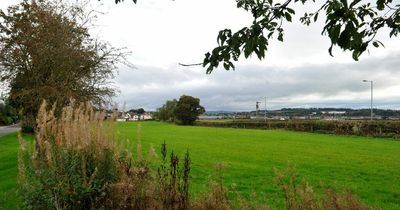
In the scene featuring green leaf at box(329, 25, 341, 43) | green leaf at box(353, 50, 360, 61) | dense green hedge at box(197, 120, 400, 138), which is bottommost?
dense green hedge at box(197, 120, 400, 138)

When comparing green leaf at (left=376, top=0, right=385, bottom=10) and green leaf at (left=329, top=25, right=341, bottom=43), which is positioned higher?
green leaf at (left=376, top=0, right=385, bottom=10)

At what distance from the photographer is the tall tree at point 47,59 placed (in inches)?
769

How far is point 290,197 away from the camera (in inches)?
259

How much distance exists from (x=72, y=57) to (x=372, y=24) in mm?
17081

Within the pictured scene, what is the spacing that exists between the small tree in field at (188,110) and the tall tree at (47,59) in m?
102

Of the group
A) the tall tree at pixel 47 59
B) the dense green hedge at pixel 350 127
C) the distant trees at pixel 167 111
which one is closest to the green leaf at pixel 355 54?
the tall tree at pixel 47 59

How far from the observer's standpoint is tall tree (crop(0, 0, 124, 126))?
19.5m

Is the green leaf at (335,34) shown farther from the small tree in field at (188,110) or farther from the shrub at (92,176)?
the small tree in field at (188,110)

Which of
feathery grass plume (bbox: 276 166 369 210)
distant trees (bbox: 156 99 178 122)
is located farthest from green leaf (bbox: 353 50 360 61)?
distant trees (bbox: 156 99 178 122)

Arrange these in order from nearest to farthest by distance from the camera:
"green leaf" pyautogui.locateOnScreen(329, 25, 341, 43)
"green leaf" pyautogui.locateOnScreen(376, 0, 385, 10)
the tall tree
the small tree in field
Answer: "green leaf" pyautogui.locateOnScreen(329, 25, 341, 43) → "green leaf" pyautogui.locateOnScreen(376, 0, 385, 10) → the tall tree → the small tree in field

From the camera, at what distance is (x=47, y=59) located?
65.2 feet

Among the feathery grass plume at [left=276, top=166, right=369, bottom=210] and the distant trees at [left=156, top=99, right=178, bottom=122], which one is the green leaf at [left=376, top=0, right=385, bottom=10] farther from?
the distant trees at [left=156, top=99, right=178, bottom=122]

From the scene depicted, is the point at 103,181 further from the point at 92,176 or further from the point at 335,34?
the point at 335,34

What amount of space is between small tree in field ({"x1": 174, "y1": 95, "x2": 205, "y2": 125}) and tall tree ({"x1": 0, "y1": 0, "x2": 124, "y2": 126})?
10159cm
